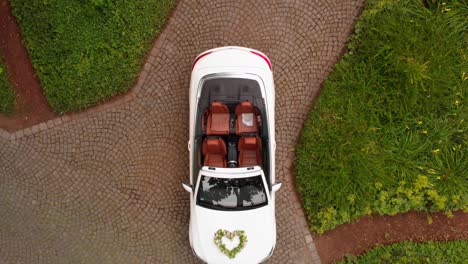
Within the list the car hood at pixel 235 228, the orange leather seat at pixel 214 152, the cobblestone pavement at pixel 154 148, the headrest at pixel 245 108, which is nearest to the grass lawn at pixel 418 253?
the cobblestone pavement at pixel 154 148

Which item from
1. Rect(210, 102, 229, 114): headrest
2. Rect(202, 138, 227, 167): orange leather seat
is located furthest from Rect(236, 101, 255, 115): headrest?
Rect(202, 138, 227, 167): orange leather seat

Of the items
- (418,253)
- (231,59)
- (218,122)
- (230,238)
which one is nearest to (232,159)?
(218,122)

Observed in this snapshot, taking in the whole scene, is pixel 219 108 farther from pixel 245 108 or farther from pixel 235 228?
pixel 235 228

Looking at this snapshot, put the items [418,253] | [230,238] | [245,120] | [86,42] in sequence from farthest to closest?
[418,253], [86,42], [245,120], [230,238]

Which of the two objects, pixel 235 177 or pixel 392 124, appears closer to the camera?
pixel 235 177

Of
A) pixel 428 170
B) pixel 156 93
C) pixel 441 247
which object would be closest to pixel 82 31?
pixel 156 93

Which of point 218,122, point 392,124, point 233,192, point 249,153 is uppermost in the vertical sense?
point 218,122

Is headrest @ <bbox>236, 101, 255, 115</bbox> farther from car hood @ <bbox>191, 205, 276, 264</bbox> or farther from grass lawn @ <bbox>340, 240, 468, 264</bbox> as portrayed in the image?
grass lawn @ <bbox>340, 240, 468, 264</bbox>
